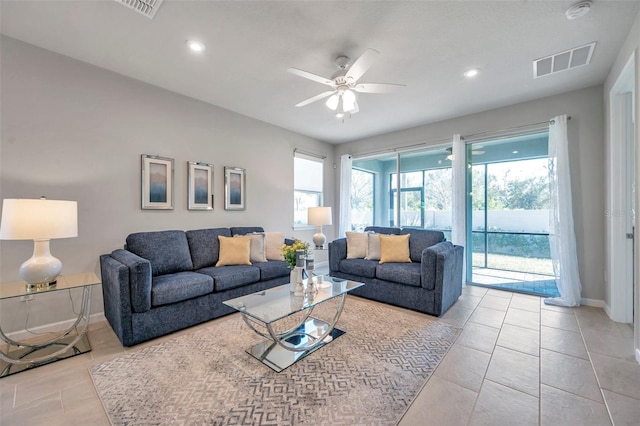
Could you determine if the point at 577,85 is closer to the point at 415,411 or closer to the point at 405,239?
the point at 405,239

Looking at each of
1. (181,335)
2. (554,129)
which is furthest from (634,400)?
(181,335)

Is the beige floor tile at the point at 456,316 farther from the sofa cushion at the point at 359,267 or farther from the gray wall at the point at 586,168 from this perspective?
the gray wall at the point at 586,168

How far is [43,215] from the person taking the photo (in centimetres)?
206

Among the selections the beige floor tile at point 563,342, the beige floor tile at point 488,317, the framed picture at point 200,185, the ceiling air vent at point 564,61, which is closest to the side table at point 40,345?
the framed picture at point 200,185

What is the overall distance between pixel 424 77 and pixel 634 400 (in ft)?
10.3

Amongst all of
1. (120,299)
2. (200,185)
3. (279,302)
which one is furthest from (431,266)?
(200,185)

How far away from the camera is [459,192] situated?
13.7 ft

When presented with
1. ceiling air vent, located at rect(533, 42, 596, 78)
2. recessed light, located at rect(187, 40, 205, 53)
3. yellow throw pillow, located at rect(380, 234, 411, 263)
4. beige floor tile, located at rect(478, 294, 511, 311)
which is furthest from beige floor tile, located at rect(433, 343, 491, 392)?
recessed light, located at rect(187, 40, 205, 53)

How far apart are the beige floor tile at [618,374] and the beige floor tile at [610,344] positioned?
3.9 inches

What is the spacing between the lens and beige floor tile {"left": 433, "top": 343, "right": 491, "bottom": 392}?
183 cm

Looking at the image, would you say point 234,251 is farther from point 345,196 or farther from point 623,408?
point 623,408

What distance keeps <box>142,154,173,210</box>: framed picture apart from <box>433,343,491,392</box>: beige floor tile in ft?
11.2

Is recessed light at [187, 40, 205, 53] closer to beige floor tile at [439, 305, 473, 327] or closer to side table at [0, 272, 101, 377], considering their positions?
side table at [0, 272, 101, 377]

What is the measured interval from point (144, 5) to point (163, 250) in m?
2.29
